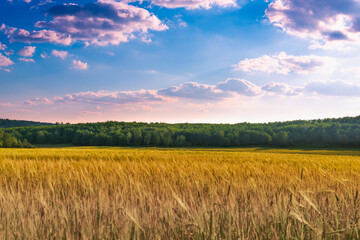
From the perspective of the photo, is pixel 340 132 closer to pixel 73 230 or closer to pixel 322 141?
pixel 322 141

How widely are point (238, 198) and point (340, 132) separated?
110 m

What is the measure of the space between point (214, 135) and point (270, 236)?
10385cm

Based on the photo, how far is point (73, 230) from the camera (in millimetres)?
2377

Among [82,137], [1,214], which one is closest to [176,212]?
[1,214]

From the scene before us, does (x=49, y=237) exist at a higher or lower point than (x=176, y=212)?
lower

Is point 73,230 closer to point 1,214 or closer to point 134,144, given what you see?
point 1,214

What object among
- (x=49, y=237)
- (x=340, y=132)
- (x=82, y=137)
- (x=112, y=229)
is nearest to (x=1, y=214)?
(x=49, y=237)

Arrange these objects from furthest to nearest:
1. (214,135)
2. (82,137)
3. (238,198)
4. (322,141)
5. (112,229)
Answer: (82,137) → (214,135) → (322,141) → (238,198) → (112,229)

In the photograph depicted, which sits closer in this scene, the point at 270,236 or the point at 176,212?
the point at 270,236

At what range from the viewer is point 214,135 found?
10525 cm

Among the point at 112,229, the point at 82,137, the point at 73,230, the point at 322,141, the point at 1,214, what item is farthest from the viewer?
the point at 82,137

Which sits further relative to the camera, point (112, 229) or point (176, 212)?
point (176, 212)

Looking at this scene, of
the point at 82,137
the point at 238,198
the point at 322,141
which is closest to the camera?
the point at 238,198

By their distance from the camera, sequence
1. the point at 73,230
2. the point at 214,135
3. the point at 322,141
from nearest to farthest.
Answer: the point at 73,230 → the point at 322,141 → the point at 214,135
